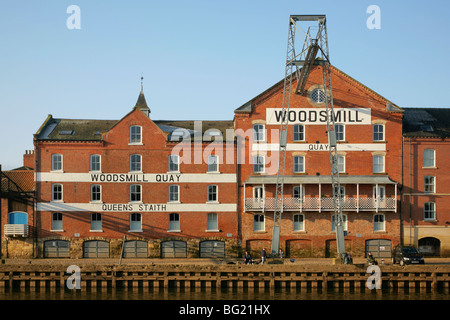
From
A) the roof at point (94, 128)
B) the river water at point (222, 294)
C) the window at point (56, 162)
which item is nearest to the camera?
the river water at point (222, 294)

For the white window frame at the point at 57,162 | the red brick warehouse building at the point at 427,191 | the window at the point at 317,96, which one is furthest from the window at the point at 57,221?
the red brick warehouse building at the point at 427,191

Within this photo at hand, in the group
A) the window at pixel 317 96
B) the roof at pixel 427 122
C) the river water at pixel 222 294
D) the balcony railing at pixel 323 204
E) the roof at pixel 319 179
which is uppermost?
the window at pixel 317 96

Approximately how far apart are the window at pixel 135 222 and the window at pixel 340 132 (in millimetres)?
17856

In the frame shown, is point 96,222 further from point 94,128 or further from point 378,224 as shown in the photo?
point 378,224

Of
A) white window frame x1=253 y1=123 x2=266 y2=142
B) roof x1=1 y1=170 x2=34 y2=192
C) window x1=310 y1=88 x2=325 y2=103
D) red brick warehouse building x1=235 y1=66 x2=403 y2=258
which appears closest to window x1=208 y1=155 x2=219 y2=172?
red brick warehouse building x1=235 y1=66 x2=403 y2=258

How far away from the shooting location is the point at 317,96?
51.0 m

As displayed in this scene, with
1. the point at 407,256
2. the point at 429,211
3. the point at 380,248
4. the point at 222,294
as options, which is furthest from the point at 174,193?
the point at 429,211

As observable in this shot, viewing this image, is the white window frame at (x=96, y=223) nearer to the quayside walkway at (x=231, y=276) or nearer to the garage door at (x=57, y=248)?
the garage door at (x=57, y=248)

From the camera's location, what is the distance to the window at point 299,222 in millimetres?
50156

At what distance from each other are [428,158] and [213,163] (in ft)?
59.3

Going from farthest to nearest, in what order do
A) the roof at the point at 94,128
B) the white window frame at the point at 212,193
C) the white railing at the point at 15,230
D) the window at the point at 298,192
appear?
the roof at the point at 94,128
the white window frame at the point at 212,193
the window at the point at 298,192
the white railing at the point at 15,230

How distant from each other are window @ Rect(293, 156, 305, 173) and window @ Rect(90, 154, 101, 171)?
647 inches
